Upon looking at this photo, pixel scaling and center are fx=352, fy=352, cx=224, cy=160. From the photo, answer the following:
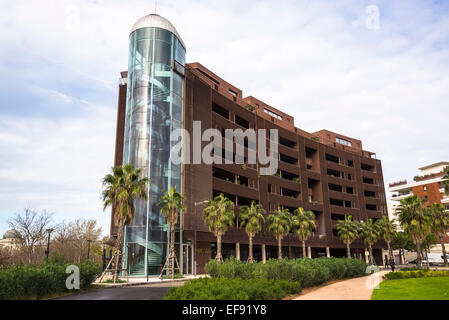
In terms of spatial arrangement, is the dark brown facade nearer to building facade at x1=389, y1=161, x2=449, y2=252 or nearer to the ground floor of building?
the ground floor of building

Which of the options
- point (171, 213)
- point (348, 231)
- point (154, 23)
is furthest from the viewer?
point (348, 231)

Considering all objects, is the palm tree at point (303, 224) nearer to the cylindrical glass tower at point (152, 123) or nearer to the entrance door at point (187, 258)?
the entrance door at point (187, 258)

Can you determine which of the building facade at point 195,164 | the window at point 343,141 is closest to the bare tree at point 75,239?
the building facade at point 195,164

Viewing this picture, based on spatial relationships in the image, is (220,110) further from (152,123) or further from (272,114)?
(272,114)

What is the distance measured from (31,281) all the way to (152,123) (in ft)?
93.5

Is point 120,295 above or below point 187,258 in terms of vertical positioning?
below

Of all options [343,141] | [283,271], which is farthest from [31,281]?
[343,141]

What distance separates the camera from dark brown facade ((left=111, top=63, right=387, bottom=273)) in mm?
50219

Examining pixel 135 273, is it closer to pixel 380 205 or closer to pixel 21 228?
pixel 21 228

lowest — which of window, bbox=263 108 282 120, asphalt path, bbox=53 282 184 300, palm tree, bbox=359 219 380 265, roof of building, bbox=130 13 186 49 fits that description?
asphalt path, bbox=53 282 184 300

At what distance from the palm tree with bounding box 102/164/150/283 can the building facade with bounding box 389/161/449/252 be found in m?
79.8

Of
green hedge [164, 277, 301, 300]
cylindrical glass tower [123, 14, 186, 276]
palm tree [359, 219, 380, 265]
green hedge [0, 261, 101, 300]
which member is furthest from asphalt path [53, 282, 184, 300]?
palm tree [359, 219, 380, 265]

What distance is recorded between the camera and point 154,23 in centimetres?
4894

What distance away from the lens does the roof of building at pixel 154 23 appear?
4891 cm
